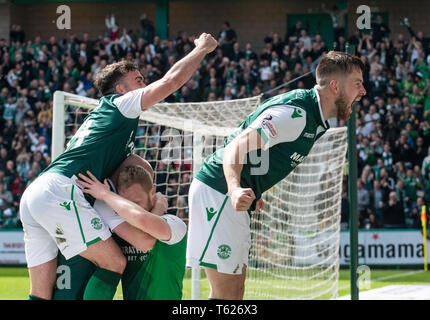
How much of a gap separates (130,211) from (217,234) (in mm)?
657

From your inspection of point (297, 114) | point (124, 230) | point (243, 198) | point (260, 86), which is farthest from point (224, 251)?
point (260, 86)

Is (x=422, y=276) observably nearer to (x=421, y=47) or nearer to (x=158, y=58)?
(x=421, y=47)

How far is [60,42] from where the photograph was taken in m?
20.4

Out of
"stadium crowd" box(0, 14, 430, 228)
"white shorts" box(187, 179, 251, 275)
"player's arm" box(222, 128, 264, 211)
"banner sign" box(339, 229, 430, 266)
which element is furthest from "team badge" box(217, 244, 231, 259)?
"banner sign" box(339, 229, 430, 266)

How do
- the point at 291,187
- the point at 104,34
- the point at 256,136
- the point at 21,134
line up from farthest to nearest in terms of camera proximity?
the point at 104,34, the point at 21,134, the point at 291,187, the point at 256,136

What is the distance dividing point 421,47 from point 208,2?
25.3ft

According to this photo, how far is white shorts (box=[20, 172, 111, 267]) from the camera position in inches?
153

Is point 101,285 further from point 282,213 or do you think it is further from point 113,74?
point 282,213

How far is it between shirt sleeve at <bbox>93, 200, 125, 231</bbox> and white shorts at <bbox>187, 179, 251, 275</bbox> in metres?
0.52

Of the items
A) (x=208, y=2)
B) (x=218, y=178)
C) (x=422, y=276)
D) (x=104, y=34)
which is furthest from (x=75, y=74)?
(x=218, y=178)

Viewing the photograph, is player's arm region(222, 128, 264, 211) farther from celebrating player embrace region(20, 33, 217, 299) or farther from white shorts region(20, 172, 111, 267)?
white shorts region(20, 172, 111, 267)

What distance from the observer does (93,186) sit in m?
3.96

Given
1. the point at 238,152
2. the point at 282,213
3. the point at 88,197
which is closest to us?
the point at 238,152

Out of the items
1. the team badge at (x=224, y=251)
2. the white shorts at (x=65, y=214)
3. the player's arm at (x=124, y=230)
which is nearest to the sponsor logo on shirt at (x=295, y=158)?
the team badge at (x=224, y=251)
